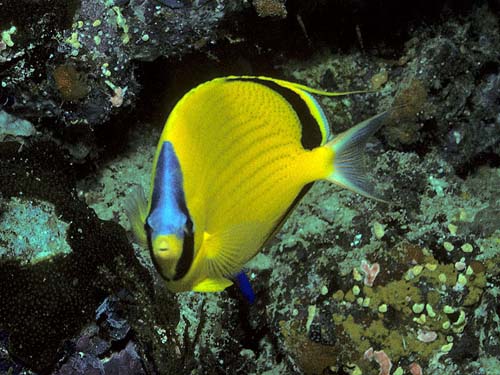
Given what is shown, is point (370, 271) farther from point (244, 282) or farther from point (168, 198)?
point (168, 198)

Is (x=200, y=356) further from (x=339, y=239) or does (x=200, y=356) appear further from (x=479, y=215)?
(x=479, y=215)

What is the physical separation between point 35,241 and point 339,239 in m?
1.95

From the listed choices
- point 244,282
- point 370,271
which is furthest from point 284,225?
point 244,282

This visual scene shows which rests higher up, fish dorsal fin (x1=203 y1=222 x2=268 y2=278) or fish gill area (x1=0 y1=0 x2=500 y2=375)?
fish dorsal fin (x1=203 y1=222 x2=268 y2=278)

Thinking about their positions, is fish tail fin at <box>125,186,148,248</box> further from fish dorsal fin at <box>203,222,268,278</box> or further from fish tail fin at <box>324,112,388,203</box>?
fish tail fin at <box>324,112,388,203</box>

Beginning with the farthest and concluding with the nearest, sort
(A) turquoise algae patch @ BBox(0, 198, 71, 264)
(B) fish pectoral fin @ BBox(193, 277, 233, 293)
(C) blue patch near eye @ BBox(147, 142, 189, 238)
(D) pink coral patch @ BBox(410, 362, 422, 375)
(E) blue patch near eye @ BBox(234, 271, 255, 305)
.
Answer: (A) turquoise algae patch @ BBox(0, 198, 71, 264) < (D) pink coral patch @ BBox(410, 362, 422, 375) < (E) blue patch near eye @ BBox(234, 271, 255, 305) < (B) fish pectoral fin @ BBox(193, 277, 233, 293) < (C) blue patch near eye @ BBox(147, 142, 189, 238)

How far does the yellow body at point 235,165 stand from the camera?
146 centimetres

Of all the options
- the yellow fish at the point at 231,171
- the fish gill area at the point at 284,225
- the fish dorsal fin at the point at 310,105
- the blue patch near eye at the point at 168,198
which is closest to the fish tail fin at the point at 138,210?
the yellow fish at the point at 231,171

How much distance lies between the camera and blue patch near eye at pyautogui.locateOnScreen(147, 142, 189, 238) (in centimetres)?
138

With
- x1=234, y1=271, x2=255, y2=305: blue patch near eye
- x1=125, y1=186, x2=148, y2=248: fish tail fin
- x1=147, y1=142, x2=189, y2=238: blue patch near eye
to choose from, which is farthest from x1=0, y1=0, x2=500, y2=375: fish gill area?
x1=147, y1=142, x2=189, y2=238: blue patch near eye

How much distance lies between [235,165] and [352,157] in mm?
420

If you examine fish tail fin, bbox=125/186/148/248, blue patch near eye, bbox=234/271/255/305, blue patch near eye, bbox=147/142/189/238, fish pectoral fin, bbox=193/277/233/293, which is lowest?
blue patch near eye, bbox=234/271/255/305

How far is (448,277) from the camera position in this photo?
293 cm

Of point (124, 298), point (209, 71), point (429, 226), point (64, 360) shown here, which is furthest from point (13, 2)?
point (429, 226)
